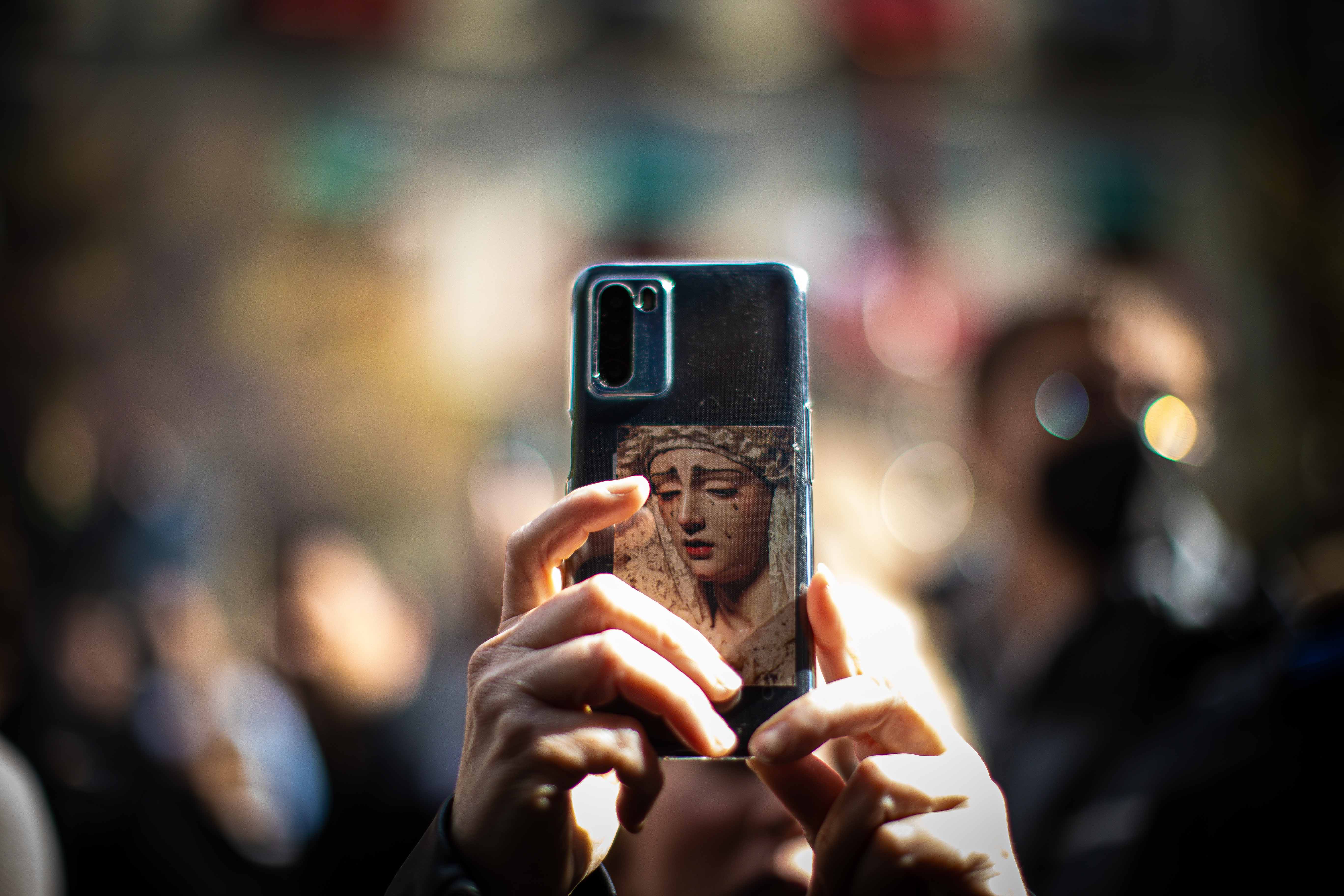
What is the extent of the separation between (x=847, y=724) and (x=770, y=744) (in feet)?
0.21

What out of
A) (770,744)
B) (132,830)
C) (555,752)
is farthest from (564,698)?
(132,830)

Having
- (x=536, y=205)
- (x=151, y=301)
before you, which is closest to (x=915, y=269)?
(x=536, y=205)

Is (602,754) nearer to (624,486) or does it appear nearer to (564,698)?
(564,698)

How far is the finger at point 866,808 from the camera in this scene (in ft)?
1.98

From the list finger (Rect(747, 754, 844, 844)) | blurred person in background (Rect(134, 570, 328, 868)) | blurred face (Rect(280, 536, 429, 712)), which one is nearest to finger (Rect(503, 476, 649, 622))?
finger (Rect(747, 754, 844, 844))

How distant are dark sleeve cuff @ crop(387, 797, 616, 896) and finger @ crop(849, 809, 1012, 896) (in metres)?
0.29

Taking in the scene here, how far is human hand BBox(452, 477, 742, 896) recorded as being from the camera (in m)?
0.57

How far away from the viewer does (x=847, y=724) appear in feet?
1.94

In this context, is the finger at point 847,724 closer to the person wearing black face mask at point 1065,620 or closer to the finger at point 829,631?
the finger at point 829,631

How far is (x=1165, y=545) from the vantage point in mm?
1413

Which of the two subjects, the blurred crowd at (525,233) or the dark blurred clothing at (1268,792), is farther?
the blurred crowd at (525,233)

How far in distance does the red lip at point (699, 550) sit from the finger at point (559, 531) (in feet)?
0.17

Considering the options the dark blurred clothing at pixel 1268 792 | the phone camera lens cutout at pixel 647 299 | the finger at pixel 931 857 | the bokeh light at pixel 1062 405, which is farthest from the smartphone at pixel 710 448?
the bokeh light at pixel 1062 405

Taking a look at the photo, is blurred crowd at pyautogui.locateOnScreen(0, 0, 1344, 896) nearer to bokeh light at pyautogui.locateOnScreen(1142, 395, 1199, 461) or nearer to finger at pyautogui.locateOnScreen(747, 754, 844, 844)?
bokeh light at pyautogui.locateOnScreen(1142, 395, 1199, 461)
